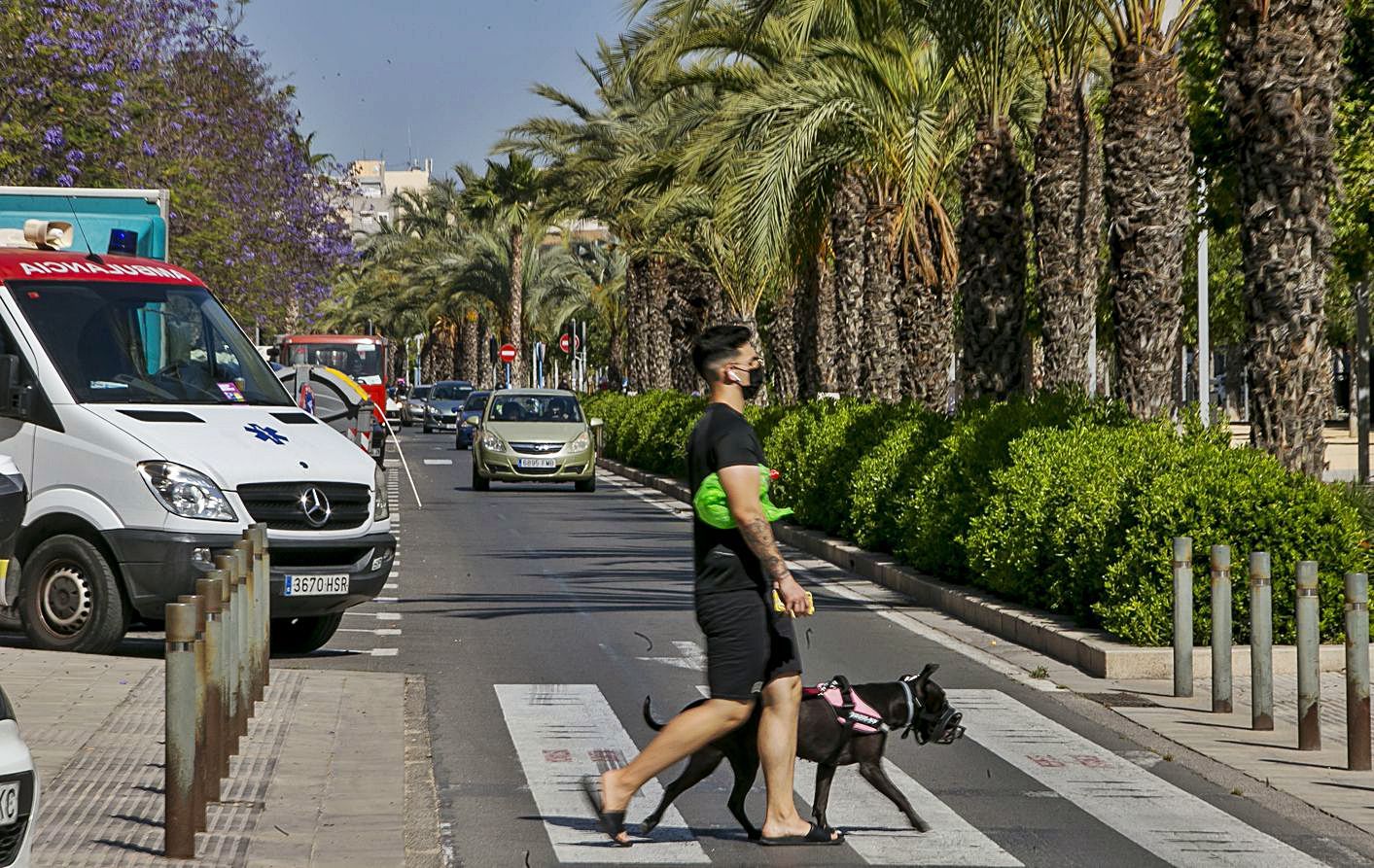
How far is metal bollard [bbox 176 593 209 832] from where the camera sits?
6586 millimetres

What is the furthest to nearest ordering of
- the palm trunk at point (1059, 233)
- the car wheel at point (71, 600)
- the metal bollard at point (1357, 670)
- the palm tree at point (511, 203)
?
the palm tree at point (511, 203) < the palm trunk at point (1059, 233) < the car wheel at point (71, 600) < the metal bollard at point (1357, 670)

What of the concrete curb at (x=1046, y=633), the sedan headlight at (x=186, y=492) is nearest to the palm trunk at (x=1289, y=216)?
the concrete curb at (x=1046, y=633)

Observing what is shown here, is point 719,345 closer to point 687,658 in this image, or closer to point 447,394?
point 687,658

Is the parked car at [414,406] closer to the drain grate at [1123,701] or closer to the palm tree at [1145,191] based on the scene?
the palm tree at [1145,191]

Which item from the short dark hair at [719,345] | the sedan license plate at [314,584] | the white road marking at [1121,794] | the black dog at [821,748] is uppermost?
the short dark hair at [719,345]

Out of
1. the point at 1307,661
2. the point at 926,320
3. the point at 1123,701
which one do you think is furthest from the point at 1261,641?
the point at 926,320

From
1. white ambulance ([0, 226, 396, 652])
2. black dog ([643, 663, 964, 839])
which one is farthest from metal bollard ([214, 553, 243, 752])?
white ambulance ([0, 226, 396, 652])

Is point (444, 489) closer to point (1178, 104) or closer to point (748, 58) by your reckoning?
point (748, 58)

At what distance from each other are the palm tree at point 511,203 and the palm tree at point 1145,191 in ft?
137

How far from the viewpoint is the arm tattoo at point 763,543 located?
680 centimetres

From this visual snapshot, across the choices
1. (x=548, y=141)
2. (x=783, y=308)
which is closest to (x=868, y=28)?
(x=783, y=308)

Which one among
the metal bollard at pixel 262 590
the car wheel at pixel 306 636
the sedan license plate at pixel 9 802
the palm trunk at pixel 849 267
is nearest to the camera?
the sedan license plate at pixel 9 802

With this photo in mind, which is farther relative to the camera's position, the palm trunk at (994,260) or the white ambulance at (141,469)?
the palm trunk at (994,260)

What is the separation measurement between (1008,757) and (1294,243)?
20.0 ft
